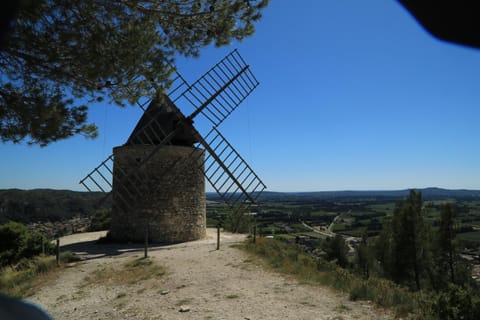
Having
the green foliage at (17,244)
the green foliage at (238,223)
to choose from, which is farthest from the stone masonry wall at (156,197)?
the green foliage at (238,223)

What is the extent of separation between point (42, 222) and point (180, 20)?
20975 mm

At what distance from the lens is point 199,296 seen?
6062 millimetres

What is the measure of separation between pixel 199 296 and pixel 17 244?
8.01m

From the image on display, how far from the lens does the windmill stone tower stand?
39.4 ft

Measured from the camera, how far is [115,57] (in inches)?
191

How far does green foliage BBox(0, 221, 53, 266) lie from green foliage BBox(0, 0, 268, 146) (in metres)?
7.17

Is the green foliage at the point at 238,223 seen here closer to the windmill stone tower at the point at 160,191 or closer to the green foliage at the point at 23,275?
the windmill stone tower at the point at 160,191

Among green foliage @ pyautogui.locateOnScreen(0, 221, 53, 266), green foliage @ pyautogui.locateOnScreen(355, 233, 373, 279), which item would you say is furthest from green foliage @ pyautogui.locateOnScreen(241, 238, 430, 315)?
green foliage @ pyautogui.locateOnScreen(355, 233, 373, 279)

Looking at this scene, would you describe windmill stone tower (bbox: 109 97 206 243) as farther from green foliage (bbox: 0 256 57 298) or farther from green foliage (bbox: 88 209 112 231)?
green foliage (bbox: 88 209 112 231)

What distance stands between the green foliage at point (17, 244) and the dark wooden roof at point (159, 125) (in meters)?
4.63

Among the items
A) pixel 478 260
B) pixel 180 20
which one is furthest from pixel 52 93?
pixel 478 260

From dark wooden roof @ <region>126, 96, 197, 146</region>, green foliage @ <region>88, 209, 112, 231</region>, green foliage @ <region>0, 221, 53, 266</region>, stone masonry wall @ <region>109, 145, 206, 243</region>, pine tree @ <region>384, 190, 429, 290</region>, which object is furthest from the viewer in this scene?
pine tree @ <region>384, 190, 429, 290</region>

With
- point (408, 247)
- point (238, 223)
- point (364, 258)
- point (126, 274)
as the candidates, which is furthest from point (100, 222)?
point (364, 258)

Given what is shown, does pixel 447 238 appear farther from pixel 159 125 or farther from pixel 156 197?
pixel 159 125
